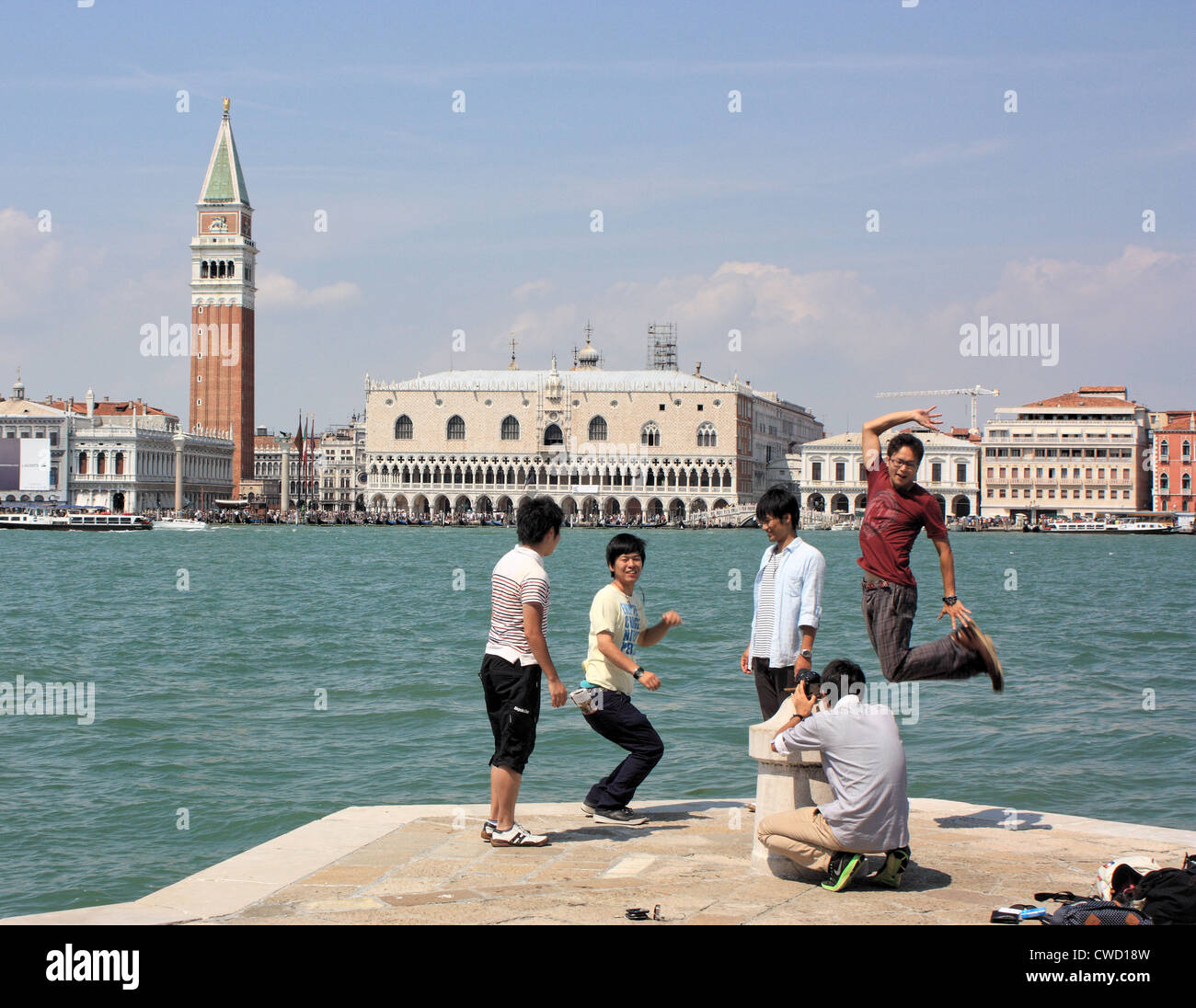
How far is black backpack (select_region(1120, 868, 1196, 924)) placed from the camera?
173 inches

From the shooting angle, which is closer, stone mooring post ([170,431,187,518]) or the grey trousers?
the grey trousers

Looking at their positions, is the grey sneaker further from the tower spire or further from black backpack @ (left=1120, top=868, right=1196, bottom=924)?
the tower spire

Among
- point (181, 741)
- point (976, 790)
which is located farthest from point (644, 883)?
point (181, 741)

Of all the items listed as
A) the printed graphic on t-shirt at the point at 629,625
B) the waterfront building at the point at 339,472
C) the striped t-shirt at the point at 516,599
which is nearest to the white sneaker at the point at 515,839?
the striped t-shirt at the point at 516,599

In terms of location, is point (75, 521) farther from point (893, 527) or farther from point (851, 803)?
point (851, 803)

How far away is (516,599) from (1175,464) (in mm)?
89076

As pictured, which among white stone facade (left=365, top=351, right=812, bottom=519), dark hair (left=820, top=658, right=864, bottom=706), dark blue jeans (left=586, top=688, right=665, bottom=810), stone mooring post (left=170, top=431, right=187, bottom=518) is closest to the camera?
dark hair (left=820, top=658, right=864, bottom=706)

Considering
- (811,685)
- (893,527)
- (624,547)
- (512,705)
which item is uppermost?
(893,527)

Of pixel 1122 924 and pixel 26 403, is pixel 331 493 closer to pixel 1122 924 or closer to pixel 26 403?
pixel 26 403

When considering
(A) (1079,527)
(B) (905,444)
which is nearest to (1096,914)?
(B) (905,444)


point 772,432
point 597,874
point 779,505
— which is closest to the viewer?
point 597,874

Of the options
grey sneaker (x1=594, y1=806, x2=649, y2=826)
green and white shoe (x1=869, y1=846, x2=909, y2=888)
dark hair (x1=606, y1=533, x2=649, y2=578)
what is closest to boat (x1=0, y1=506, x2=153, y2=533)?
grey sneaker (x1=594, y1=806, x2=649, y2=826)

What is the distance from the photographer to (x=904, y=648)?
5.84 m
